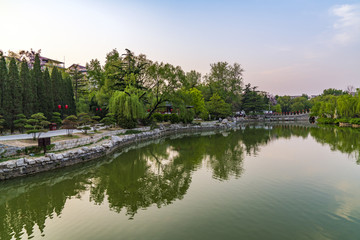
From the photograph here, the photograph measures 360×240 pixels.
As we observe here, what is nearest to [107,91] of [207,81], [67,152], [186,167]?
[67,152]

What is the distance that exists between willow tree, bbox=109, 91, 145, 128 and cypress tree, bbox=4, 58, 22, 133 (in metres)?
8.17

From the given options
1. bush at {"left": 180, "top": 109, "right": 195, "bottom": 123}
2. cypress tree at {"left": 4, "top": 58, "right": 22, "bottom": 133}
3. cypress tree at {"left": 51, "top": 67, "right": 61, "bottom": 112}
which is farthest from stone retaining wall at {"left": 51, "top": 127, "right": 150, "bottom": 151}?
bush at {"left": 180, "top": 109, "right": 195, "bottom": 123}

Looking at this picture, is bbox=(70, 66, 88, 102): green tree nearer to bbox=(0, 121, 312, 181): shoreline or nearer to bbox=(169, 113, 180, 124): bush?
bbox=(169, 113, 180, 124): bush

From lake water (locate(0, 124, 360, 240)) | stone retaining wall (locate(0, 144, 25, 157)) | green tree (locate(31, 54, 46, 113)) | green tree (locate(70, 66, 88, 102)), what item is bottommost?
lake water (locate(0, 124, 360, 240))

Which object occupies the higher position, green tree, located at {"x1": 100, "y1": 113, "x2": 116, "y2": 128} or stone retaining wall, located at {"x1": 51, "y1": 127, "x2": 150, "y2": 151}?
green tree, located at {"x1": 100, "y1": 113, "x2": 116, "y2": 128}

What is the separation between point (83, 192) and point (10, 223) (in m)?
2.74

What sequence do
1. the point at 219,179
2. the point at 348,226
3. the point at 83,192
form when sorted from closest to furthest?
the point at 348,226 < the point at 83,192 < the point at 219,179

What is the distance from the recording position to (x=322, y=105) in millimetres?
51281

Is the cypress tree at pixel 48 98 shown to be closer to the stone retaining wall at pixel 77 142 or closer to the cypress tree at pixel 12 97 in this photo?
the cypress tree at pixel 12 97

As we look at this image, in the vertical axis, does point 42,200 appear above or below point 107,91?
below

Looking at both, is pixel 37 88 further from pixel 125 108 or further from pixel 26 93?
pixel 125 108

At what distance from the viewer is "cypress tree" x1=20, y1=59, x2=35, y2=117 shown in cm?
1735

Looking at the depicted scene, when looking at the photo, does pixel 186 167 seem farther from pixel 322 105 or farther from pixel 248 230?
pixel 322 105

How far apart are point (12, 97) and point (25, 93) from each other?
49.3 inches
